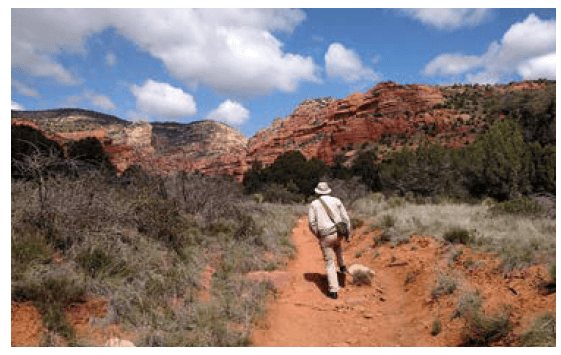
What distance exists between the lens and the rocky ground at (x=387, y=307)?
14.5ft

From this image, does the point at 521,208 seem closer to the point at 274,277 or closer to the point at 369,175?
the point at 274,277

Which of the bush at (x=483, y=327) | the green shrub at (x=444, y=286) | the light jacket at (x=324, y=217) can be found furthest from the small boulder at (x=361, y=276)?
the bush at (x=483, y=327)

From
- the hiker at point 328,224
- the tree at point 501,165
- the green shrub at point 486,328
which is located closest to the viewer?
the green shrub at point 486,328

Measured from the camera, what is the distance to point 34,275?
15.3 feet

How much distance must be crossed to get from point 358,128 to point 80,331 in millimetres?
70836

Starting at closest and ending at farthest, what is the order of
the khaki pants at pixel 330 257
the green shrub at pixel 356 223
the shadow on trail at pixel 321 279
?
1. the khaki pants at pixel 330 257
2. the shadow on trail at pixel 321 279
3. the green shrub at pixel 356 223

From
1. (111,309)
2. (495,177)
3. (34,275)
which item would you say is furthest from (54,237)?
(495,177)

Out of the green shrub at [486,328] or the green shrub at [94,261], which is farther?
the green shrub at [94,261]

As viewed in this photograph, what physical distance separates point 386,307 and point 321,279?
5.34 ft

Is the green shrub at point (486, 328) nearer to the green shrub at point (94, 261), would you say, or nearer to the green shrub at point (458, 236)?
the green shrub at point (458, 236)

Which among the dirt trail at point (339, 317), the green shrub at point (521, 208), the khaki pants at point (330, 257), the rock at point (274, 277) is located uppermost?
the green shrub at point (521, 208)

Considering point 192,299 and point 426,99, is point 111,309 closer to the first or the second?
point 192,299

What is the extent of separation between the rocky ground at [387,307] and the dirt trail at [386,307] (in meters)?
0.01

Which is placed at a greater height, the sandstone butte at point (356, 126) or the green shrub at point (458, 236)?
the sandstone butte at point (356, 126)
